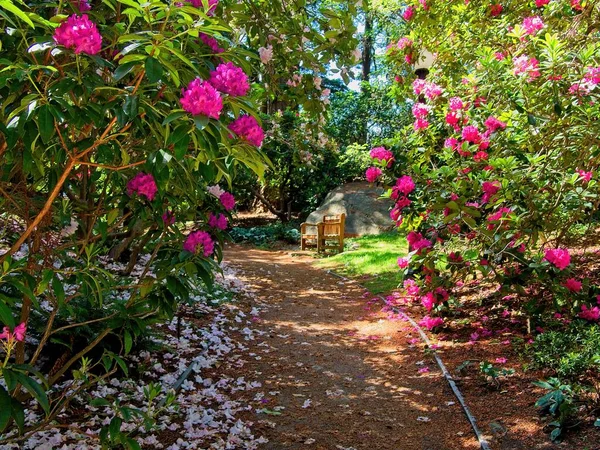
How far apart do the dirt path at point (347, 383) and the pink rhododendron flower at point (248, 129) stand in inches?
77.0

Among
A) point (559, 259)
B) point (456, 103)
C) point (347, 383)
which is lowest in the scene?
point (347, 383)

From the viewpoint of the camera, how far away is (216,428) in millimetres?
2920

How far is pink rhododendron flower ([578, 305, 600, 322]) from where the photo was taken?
11.4ft

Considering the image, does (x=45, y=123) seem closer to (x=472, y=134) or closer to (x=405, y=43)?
(x=472, y=134)

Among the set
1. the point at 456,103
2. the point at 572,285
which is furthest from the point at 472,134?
the point at 572,285

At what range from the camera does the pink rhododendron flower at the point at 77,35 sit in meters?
1.27

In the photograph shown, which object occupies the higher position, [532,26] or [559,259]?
[532,26]

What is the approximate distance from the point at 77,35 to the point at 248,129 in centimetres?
50

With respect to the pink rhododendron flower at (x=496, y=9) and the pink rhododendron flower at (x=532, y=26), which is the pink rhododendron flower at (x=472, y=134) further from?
the pink rhododendron flower at (x=496, y=9)

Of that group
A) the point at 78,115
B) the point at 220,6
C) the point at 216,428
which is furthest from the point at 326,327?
the point at 78,115

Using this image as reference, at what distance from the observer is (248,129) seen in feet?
4.91

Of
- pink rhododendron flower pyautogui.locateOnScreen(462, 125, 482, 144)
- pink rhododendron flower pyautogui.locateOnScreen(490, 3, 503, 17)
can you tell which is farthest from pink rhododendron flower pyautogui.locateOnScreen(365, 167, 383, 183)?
pink rhododendron flower pyautogui.locateOnScreen(490, 3, 503, 17)

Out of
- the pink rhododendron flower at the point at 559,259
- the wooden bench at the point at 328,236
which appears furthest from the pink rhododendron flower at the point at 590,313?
the wooden bench at the point at 328,236

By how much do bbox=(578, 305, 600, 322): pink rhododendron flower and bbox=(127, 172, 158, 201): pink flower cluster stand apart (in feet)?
9.95
